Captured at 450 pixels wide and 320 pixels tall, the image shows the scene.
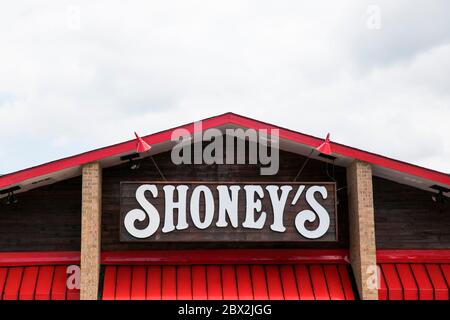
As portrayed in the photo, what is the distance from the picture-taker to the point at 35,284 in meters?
18.9

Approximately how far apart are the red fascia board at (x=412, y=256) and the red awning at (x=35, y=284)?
848 cm

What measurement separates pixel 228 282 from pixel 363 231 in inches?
153

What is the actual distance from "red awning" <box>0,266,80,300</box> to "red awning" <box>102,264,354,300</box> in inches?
44.2

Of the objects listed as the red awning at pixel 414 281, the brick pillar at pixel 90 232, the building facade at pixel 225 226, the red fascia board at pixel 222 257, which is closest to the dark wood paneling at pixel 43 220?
the building facade at pixel 225 226

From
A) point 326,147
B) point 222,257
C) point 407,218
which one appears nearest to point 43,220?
point 222,257

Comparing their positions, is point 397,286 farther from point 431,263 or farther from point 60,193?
point 60,193

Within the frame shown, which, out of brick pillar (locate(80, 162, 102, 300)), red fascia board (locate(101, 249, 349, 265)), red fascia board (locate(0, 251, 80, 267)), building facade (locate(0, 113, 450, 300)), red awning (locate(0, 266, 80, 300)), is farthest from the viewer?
red fascia board (locate(101, 249, 349, 265))

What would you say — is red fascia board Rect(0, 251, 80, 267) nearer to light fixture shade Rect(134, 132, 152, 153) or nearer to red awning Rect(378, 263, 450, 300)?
light fixture shade Rect(134, 132, 152, 153)

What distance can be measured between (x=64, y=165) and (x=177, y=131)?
3129 millimetres

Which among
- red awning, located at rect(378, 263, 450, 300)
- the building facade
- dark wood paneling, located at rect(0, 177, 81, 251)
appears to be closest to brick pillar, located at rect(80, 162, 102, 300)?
the building facade

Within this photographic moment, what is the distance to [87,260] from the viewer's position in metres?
18.6

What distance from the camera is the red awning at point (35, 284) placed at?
1869cm

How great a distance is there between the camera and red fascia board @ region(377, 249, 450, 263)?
19.8 meters

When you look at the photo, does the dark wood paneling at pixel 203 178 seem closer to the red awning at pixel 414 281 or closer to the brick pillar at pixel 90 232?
the brick pillar at pixel 90 232
